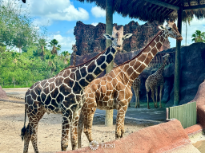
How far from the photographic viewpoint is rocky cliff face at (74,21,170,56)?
24.1 m

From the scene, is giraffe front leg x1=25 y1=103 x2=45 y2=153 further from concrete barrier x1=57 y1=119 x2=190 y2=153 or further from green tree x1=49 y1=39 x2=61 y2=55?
green tree x1=49 y1=39 x2=61 y2=55

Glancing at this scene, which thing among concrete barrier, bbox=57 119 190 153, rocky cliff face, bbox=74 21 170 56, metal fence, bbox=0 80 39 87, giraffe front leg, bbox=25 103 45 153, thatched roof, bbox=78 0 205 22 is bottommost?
concrete barrier, bbox=57 119 190 153

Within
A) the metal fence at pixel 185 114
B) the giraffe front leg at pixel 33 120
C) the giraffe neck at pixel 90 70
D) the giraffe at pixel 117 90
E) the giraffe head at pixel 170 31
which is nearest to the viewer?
the giraffe neck at pixel 90 70

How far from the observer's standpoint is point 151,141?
12.1 feet

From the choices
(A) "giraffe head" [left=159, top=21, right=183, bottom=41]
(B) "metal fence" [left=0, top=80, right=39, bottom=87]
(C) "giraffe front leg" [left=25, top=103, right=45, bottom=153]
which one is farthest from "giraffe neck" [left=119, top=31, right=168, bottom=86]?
(B) "metal fence" [left=0, top=80, right=39, bottom=87]

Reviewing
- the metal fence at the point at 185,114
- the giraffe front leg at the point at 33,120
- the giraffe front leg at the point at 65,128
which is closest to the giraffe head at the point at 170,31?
the metal fence at the point at 185,114

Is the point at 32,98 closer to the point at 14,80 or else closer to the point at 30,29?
the point at 30,29

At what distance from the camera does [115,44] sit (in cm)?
355

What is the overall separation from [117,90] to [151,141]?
1206 mm

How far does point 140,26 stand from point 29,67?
650 inches

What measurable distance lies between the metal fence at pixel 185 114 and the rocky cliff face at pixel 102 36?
17.4 meters

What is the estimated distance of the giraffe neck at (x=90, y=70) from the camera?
11.3 ft

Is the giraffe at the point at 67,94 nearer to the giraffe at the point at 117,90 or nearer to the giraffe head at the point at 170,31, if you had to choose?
the giraffe at the point at 117,90

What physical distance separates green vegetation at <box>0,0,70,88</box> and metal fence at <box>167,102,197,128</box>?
20.0 metres
